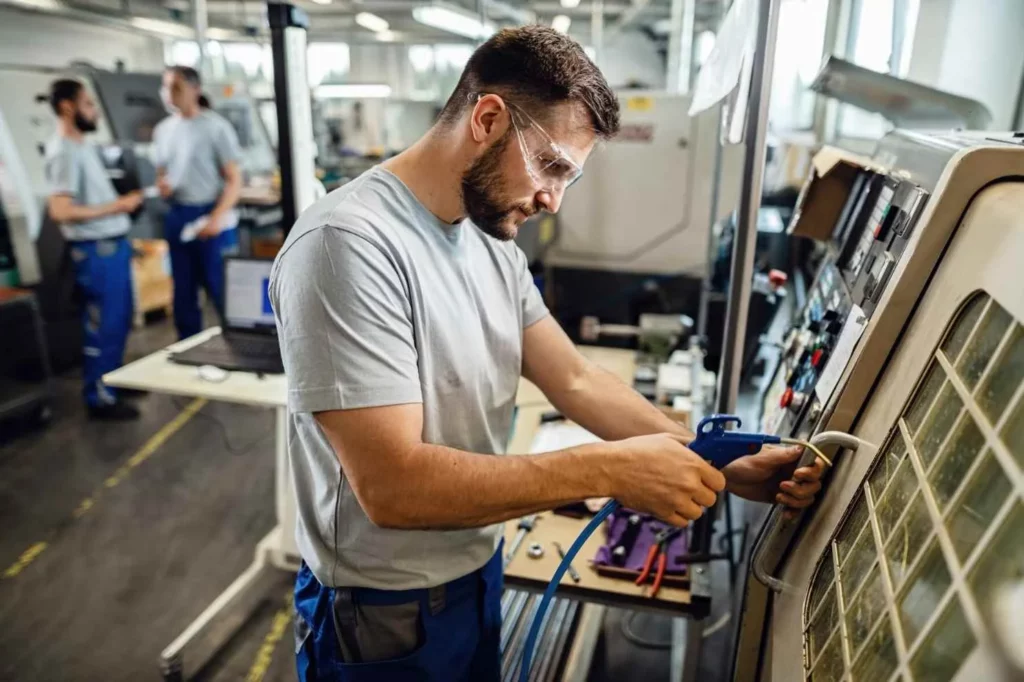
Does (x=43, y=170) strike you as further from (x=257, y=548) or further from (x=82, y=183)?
(x=257, y=548)

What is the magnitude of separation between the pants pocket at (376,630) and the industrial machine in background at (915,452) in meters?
0.45

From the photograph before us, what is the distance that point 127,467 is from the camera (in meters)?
3.10

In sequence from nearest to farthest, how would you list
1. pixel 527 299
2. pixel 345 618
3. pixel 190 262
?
pixel 345 618 < pixel 527 299 < pixel 190 262

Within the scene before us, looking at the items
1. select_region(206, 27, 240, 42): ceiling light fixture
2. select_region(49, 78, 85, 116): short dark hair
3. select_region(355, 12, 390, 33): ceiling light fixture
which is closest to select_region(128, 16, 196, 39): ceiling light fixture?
select_region(206, 27, 240, 42): ceiling light fixture

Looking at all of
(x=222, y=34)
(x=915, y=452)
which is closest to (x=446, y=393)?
(x=915, y=452)

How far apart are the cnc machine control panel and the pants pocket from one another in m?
0.61

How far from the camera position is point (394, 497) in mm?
810

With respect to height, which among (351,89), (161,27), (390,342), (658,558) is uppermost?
(161,27)

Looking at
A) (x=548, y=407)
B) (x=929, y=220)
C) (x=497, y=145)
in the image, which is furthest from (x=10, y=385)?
(x=929, y=220)

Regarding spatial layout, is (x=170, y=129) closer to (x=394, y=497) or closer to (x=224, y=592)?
(x=224, y=592)

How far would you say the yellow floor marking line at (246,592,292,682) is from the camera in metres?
2.00

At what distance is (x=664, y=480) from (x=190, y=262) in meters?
3.56

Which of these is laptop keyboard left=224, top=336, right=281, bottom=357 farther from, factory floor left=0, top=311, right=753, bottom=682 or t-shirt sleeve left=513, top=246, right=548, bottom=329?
t-shirt sleeve left=513, top=246, right=548, bottom=329

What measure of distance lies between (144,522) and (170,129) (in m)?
2.10
